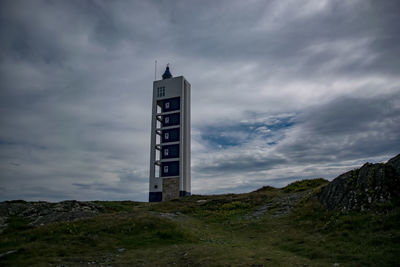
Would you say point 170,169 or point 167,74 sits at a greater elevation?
point 167,74

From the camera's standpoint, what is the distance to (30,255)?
48.5ft

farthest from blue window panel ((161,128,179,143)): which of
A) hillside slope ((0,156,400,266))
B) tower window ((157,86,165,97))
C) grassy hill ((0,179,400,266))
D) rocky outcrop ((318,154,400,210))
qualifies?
rocky outcrop ((318,154,400,210))

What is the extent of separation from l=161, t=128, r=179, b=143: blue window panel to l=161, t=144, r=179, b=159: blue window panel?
6.14 feet

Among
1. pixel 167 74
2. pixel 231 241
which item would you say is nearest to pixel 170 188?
pixel 167 74

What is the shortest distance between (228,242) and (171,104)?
60041mm

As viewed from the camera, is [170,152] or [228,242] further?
[170,152]

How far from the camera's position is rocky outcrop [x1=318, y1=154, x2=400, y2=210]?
18734mm

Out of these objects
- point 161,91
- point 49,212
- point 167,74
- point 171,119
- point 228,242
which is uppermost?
point 167,74

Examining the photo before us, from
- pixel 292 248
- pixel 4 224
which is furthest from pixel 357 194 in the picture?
pixel 4 224

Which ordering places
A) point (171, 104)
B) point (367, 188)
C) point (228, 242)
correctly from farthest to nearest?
point (171, 104) < point (367, 188) < point (228, 242)

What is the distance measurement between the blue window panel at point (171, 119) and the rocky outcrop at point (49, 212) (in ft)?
124

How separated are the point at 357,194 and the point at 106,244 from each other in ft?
60.1

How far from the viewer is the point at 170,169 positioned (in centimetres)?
7156

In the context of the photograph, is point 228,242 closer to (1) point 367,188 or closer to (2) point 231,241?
(2) point 231,241
